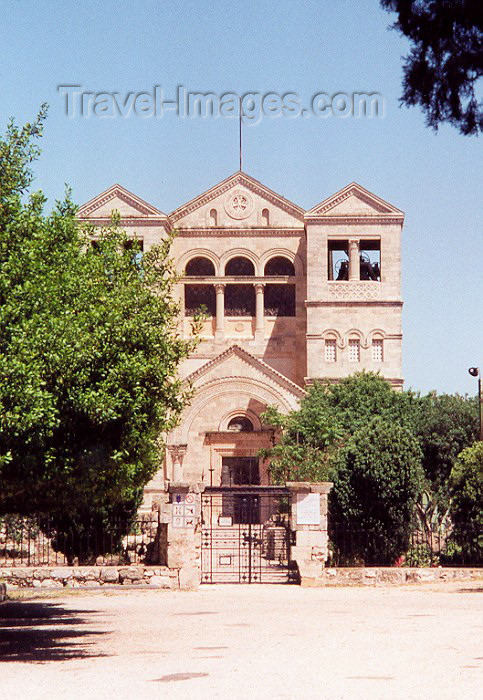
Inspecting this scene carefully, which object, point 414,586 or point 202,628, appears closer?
point 202,628

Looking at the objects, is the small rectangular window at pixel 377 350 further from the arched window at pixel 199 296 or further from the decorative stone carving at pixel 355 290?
the arched window at pixel 199 296

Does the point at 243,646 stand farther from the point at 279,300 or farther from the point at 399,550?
the point at 279,300

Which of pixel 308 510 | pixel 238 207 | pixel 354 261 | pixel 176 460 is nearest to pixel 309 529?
pixel 308 510

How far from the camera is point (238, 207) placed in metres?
59.6

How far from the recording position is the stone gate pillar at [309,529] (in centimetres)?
2667

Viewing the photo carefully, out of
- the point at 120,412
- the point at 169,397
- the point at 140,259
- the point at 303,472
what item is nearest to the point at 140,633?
the point at 120,412

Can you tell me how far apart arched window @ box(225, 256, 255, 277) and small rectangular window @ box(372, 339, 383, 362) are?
781cm

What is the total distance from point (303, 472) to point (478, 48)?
101 feet

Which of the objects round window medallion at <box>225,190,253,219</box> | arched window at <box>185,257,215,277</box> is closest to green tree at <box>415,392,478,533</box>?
arched window at <box>185,257,215,277</box>

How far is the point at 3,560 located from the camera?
3008cm

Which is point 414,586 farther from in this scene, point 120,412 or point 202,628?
point 120,412

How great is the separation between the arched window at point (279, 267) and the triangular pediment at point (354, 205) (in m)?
4.23

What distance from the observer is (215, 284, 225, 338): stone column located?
58.3 m

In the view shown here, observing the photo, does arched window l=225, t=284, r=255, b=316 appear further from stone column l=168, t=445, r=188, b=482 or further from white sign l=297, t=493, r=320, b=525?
white sign l=297, t=493, r=320, b=525
